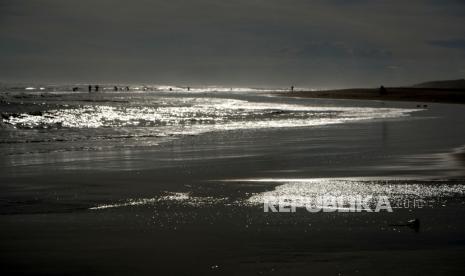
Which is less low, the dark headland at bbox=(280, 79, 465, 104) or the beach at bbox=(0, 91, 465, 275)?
the dark headland at bbox=(280, 79, 465, 104)

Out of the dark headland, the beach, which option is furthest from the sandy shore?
the beach

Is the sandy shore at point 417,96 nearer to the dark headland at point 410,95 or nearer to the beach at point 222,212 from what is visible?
the dark headland at point 410,95

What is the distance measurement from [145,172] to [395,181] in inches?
250

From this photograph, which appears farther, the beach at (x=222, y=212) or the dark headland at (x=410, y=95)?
the dark headland at (x=410, y=95)

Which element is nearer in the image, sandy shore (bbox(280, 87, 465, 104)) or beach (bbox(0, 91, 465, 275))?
beach (bbox(0, 91, 465, 275))

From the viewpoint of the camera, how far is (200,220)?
9734 mm

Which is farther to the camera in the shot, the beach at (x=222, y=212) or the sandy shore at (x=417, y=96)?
the sandy shore at (x=417, y=96)

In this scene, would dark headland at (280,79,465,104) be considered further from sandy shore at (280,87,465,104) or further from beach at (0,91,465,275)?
beach at (0,91,465,275)

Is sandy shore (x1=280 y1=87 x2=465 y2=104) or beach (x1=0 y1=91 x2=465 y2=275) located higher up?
sandy shore (x1=280 y1=87 x2=465 y2=104)

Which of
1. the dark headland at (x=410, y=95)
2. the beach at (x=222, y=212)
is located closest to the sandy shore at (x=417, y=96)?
the dark headland at (x=410, y=95)

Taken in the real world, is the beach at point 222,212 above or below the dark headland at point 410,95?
below

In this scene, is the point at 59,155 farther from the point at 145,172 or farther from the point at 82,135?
the point at 82,135

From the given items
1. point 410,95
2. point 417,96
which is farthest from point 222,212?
point 410,95

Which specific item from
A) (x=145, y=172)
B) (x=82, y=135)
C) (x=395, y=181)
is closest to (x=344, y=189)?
(x=395, y=181)
